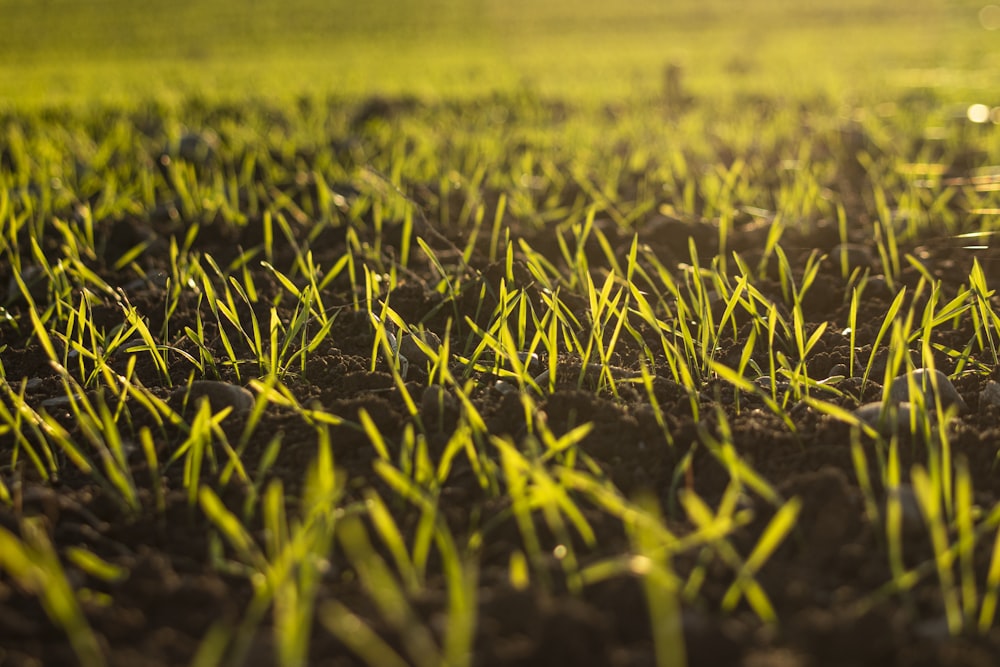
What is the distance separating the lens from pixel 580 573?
39.9 inches

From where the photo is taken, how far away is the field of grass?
96cm

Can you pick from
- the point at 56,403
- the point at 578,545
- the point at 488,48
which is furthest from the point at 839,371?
the point at 488,48

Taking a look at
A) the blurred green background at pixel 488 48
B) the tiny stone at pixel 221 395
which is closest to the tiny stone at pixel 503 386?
the tiny stone at pixel 221 395

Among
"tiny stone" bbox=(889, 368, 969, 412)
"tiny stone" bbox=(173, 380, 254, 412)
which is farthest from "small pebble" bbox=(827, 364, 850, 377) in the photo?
"tiny stone" bbox=(173, 380, 254, 412)

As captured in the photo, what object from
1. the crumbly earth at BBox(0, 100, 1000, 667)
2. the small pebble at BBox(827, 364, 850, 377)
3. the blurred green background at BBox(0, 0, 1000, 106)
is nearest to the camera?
the crumbly earth at BBox(0, 100, 1000, 667)

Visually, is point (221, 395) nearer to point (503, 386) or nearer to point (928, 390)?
point (503, 386)

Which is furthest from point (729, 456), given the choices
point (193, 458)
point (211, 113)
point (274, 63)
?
point (274, 63)

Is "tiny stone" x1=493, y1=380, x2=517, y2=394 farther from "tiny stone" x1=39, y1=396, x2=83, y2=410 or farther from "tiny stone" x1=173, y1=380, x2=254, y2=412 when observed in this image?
"tiny stone" x1=39, y1=396, x2=83, y2=410

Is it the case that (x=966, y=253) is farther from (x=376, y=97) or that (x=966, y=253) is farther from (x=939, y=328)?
(x=376, y=97)

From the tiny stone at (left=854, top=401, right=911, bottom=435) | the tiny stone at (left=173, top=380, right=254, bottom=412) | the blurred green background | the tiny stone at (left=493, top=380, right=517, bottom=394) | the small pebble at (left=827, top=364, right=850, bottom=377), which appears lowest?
the small pebble at (left=827, top=364, right=850, bottom=377)

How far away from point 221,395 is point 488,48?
977 centimetres

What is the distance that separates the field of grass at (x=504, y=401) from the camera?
96cm

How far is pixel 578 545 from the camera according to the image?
1.12 m

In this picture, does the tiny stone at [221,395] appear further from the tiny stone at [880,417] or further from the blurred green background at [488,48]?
the blurred green background at [488,48]
